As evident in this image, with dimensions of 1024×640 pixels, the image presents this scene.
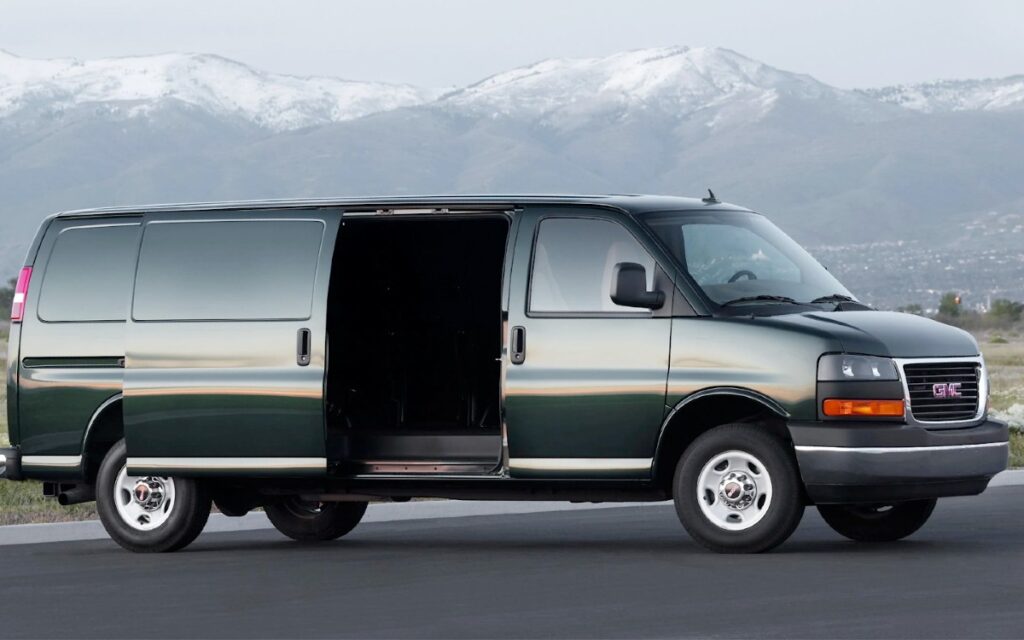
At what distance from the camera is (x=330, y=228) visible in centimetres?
1373

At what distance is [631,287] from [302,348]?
7.19 feet

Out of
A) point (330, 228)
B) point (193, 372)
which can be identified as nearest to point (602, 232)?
point (330, 228)

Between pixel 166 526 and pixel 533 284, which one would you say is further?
pixel 166 526

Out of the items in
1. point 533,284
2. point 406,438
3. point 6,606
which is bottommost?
point 6,606

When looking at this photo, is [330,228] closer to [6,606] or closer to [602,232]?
[602,232]

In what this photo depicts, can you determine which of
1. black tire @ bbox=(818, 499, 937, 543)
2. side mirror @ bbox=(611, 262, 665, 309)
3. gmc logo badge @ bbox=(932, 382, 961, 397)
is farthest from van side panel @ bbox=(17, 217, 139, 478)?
gmc logo badge @ bbox=(932, 382, 961, 397)

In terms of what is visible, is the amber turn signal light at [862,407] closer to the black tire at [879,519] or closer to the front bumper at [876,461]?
the front bumper at [876,461]

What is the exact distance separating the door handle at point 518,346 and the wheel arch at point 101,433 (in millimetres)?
2775

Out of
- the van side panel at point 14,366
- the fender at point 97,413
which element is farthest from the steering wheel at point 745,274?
the van side panel at point 14,366

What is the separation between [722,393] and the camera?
41.6ft

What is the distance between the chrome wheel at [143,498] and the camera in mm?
14234

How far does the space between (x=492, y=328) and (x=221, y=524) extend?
2.76 metres

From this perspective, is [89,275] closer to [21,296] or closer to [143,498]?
[21,296]

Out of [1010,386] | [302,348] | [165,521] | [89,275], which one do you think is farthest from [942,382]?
[1010,386]
